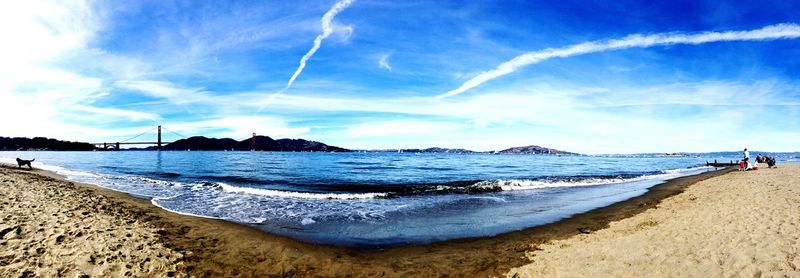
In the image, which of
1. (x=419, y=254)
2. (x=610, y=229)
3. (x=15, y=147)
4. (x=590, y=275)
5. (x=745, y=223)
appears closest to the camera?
(x=590, y=275)

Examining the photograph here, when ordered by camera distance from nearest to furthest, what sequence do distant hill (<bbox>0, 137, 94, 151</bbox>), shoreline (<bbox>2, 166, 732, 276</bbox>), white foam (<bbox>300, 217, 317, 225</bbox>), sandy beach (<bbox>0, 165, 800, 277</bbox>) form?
sandy beach (<bbox>0, 165, 800, 277</bbox>)
shoreline (<bbox>2, 166, 732, 276</bbox>)
white foam (<bbox>300, 217, 317, 225</bbox>)
distant hill (<bbox>0, 137, 94, 151</bbox>)

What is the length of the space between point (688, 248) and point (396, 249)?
6306 mm

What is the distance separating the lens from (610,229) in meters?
10.4

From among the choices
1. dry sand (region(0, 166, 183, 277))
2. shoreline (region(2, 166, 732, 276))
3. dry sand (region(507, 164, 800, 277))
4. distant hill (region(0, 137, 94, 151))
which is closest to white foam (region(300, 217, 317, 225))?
shoreline (region(2, 166, 732, 276))

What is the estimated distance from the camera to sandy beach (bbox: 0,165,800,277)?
6.61 metres

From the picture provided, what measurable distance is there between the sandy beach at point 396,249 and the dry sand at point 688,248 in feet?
0.06

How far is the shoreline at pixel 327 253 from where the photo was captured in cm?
741

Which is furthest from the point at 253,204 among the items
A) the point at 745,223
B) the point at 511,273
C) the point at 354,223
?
the point at 745,223

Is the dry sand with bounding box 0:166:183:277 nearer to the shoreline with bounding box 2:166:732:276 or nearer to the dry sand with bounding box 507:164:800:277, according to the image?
the shoreline with bounding box 2:166:732:276

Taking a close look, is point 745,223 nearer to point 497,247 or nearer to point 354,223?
point 497,247

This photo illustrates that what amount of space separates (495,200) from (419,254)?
405 inches

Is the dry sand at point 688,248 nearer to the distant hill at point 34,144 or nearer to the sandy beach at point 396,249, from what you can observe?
the sandy beach at point 396,249

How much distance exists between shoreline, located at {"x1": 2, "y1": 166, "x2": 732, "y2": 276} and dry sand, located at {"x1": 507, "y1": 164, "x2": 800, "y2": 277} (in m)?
0.76

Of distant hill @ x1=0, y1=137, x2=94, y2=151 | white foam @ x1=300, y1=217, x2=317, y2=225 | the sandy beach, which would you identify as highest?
distant hill @ x1=0, y1=137, x2=94, y2=151
